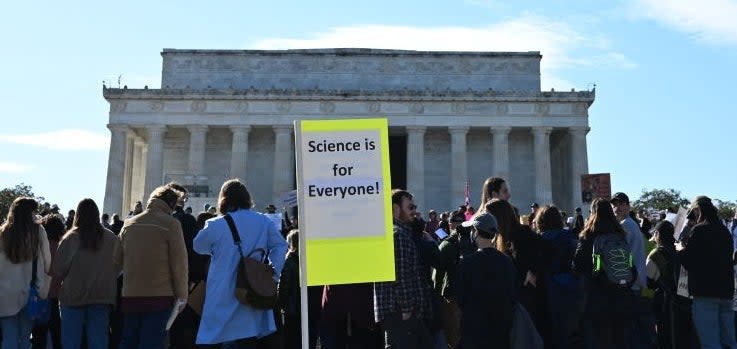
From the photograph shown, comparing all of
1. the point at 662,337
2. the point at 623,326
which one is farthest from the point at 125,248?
the point at 662,337

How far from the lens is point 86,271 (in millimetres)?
8578

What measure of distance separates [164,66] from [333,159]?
47.4 meters

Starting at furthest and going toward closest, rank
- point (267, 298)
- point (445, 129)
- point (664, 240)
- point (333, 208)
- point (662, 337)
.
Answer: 1. point (445, 129)
2. point (662, 337)
3. point (664, 240)
4. point (267, 298)
5. point (333, 208)

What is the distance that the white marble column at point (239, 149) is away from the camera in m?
49.1

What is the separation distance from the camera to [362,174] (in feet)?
20.9

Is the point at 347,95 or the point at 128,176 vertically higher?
the point at 347,95

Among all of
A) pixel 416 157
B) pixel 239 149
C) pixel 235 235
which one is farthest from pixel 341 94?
pixel 235 235

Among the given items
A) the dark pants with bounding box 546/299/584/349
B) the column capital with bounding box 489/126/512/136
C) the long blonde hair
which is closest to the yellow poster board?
the dark pants with bounding box 546/299/584/349

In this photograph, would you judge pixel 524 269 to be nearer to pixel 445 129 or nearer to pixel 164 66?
pixel 445 129

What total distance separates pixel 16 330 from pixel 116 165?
137ft

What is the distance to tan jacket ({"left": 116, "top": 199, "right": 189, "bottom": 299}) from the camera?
26.3ft

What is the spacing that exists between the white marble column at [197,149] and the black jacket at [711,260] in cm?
4205

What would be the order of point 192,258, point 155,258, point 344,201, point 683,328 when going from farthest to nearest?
point 683,328 → point 192,258 → point 155,258 → point 344,201

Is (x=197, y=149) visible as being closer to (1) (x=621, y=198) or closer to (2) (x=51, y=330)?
(2) (x=51, y=330)
